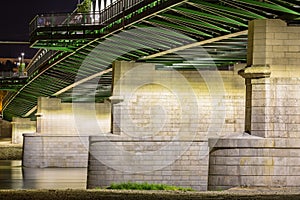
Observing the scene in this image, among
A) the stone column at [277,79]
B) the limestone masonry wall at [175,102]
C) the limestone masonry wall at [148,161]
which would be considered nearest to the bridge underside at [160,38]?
the stone column at [277,79]

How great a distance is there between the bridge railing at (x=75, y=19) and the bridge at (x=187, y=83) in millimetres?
73

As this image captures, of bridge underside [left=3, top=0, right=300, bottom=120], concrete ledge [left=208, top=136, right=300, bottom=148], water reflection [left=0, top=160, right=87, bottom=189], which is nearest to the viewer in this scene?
concrete ledge [left=208, top=136, right=300, bottom=148]

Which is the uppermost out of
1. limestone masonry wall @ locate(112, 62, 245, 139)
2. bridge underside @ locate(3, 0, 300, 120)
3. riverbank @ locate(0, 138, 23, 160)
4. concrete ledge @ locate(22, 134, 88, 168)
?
bridge underside @ locate(3, 0, 300, 120)

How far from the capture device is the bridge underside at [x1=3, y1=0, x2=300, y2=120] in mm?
31078

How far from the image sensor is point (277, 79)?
3089 centimetres

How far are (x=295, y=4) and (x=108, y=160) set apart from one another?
18.0 m

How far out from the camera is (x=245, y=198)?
915 inches

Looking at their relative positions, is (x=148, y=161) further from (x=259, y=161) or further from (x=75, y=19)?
(x=259, y=161)

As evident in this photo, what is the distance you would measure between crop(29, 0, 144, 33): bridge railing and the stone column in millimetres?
9101

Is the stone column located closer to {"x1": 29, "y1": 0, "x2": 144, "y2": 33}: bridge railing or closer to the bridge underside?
the bridge underside

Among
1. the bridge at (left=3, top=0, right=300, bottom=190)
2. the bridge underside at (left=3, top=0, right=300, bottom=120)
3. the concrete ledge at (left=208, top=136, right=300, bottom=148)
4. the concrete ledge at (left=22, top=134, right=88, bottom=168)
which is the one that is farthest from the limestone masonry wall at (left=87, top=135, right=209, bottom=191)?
the concrete ledge at (left=22, top=134, right=88, bottom=168)

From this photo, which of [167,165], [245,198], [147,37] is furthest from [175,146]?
[245,198]

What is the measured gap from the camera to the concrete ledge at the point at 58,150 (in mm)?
77312

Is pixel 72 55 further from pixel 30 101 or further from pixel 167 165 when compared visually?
pixel 30 101
